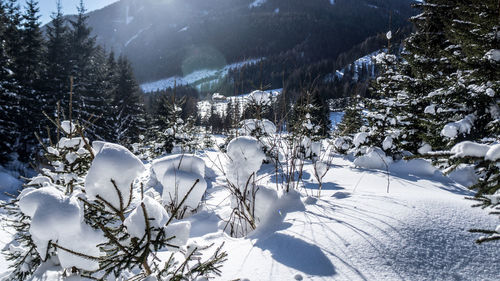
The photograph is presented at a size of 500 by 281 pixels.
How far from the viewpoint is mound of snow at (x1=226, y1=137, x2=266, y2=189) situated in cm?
255

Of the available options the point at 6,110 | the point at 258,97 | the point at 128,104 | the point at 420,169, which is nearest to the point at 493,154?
the point at 258,97

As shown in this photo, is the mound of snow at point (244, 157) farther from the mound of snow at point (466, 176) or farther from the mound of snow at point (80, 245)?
the mound of snow at point (466, 176)

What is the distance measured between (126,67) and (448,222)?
80.9 ft

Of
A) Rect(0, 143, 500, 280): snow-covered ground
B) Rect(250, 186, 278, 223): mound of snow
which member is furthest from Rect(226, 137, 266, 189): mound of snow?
Rect(0, 143, 500, 280): snow-covered ground

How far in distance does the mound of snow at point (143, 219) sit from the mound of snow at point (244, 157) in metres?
1.48

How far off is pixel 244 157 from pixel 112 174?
5.61ft

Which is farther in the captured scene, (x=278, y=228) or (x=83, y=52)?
(x=83, y=52)

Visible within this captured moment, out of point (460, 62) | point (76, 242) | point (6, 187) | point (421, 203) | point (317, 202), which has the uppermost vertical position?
point (460, 62)

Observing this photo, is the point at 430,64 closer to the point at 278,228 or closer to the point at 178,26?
the point at 278,228

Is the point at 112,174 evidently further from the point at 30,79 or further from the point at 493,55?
the point at 30,79

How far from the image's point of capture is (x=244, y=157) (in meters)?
2.58

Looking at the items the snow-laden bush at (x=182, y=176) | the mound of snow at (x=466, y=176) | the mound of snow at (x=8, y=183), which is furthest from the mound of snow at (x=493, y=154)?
the mound of snow at (x=8, y=183)

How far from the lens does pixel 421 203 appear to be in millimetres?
2008

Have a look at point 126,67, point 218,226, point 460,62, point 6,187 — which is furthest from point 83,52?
point 460,62
